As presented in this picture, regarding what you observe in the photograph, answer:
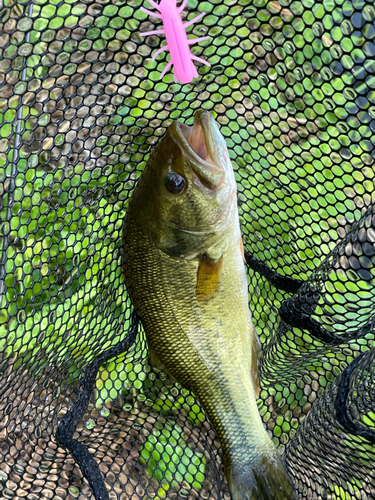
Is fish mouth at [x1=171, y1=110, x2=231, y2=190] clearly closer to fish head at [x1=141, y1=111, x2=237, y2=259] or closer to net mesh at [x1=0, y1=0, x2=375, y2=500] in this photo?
fish head at [x1=141, y1=111, x2=237, y2=259]

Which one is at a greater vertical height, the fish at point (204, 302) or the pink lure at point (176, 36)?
the pink lure at point (176, 36)

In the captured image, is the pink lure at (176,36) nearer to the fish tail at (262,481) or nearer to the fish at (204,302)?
the fish at (204,302)

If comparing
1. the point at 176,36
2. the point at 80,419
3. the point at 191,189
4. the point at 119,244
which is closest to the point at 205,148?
the point at 191,189

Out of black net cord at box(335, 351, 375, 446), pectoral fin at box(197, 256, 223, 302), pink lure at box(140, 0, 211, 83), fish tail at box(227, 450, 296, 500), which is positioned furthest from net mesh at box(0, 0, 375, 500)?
pectoral fin at box(197, 256, 223, 302)

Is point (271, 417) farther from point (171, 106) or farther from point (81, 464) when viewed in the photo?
point (171, 106)

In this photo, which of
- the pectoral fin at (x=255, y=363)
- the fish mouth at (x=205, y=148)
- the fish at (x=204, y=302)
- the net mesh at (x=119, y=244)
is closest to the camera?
the fish mouth at (x=205, y=148)

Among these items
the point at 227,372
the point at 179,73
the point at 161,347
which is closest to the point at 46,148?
the point at 179,73

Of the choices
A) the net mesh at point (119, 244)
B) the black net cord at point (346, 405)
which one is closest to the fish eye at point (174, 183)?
the net mesh at point (119, 244)

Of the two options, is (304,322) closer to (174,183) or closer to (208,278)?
(208,278)
